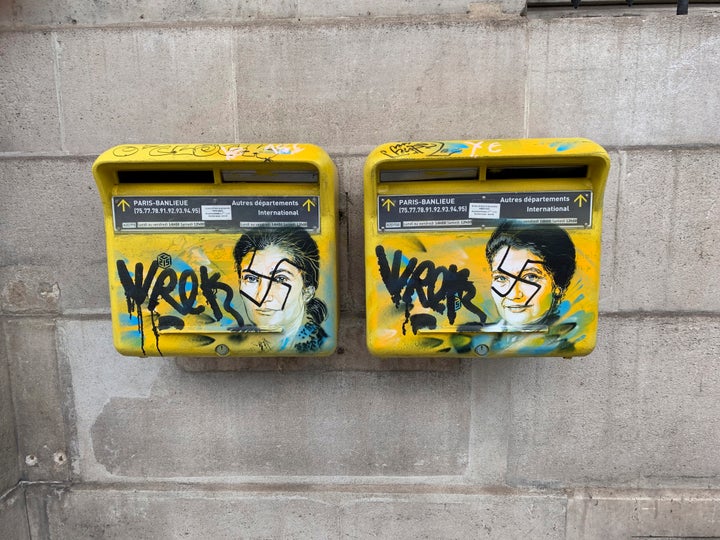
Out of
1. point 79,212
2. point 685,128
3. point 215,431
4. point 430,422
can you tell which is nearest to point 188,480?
point 215,431

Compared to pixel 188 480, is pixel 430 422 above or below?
above

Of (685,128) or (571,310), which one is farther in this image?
(685,128)

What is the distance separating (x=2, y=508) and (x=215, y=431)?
1.22 m

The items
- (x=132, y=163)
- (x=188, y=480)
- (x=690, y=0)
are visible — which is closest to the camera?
(x=132, y=163)

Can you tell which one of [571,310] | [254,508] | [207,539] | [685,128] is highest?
[685,128]

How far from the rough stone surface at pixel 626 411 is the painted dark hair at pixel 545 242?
85cm

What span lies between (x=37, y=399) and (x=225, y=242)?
1703 mm

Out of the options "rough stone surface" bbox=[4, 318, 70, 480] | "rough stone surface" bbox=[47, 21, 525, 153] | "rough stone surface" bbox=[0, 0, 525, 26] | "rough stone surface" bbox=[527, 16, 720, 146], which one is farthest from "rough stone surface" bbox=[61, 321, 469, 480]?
"rough stone surface" bbox=[0, 0, 525, 26]

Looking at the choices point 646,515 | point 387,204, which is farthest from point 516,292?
point 646,515

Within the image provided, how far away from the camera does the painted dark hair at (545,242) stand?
2004mm

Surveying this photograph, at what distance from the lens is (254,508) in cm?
284

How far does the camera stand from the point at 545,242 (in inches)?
78.8

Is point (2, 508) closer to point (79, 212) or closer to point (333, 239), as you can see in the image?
point (79, 212)

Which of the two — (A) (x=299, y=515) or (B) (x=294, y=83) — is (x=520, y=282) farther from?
(A) (x=299, y=515)
